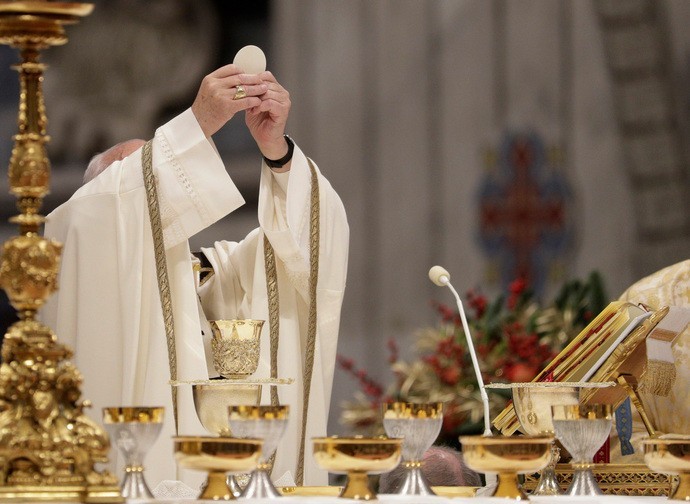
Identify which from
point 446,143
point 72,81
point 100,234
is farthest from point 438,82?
point 100,234

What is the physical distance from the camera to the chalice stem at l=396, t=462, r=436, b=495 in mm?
3225

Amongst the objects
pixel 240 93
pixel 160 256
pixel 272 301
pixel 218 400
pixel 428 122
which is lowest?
pixel 218 400

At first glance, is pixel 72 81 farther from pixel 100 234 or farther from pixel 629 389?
pixel 629 389

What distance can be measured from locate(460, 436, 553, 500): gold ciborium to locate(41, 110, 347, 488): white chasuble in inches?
54.5

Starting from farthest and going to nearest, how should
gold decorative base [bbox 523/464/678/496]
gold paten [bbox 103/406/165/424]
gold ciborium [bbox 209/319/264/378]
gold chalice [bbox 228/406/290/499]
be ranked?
gold decorative base [bbox 523/464/678/496] < gold ciborium [bbox 209/319/264/378] < gold chalice [bbox 228/406/290/499] < gold paten [bbox 103/406/165/424]

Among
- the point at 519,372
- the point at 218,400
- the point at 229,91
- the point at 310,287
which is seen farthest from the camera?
the point at 519,372

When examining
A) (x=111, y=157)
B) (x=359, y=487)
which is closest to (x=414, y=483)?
(x=359, y=487)

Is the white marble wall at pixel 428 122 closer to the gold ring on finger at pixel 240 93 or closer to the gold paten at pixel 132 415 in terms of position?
the gold ring on finger at pixel 240 93

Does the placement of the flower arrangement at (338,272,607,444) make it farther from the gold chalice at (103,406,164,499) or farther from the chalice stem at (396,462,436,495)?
the gold chalice at (103,406,164,499)

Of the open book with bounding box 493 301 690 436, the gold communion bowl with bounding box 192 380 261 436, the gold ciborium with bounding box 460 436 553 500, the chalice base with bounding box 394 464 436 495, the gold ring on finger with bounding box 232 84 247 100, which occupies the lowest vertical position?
the chalice base with bounding box 394 464 436 495

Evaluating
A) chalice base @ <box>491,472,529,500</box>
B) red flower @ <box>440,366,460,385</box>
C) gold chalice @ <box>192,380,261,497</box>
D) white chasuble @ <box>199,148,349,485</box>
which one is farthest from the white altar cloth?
red flower @ <box>440,366,460,385</box>

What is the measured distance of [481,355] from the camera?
602 centimetres

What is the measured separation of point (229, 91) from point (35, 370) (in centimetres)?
154

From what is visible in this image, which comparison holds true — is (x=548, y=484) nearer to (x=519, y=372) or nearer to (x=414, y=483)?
(x=414, y=483)
